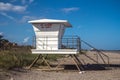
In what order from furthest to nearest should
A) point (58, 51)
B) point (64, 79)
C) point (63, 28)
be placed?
point (63, 28)
point (58, 51)
point (64, 79)

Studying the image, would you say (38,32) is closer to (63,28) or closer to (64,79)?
(63,28)

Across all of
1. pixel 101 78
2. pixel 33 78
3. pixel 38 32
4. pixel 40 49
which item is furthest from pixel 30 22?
pixel 101 78

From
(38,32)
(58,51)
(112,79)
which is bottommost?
(112,79)

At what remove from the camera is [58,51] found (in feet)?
72.8

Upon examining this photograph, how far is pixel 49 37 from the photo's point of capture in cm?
2266

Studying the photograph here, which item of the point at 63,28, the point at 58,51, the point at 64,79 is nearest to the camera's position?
the point at 64,79

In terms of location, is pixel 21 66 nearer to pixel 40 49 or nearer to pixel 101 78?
pixel 40 49

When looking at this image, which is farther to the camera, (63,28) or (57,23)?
(63,28)

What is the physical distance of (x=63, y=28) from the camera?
2391cm

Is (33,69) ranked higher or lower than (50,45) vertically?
lower

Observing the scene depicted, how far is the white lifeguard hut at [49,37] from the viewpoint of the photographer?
22.3 meters

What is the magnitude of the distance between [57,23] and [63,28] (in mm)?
1633

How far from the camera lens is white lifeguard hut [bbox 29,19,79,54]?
22.3 meters

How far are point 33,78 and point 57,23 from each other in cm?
612
